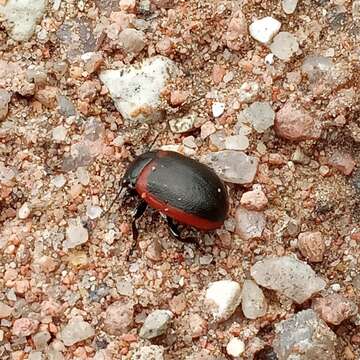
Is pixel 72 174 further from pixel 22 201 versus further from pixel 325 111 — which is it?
pixel 325 111

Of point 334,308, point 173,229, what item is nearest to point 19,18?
point 173,229

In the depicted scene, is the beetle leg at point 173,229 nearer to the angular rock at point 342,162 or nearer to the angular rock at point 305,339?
the angular rock at point 305,339

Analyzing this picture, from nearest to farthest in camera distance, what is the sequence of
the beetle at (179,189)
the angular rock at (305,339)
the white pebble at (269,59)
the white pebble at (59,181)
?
the angular rock at (305,339), the beetle at (179,189), the white pebble at (59,181), the white pebble at (269,59)

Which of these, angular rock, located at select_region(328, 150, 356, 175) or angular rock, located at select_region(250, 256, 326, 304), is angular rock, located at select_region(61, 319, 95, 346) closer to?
angular rock, located at select_region(250, 256, 326, 304)

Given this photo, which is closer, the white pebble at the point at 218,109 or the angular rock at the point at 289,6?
the white pebble at the point at 218,109

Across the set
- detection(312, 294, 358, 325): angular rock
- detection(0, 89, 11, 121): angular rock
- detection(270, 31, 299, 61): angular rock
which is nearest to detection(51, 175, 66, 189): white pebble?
detection(0, 89, 11, 121): angular rock

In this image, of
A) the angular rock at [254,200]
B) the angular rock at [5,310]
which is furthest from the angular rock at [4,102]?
the angular rock at [254,200]

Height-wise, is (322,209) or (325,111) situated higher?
(325,111)

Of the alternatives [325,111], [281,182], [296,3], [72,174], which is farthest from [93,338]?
[296,3]
